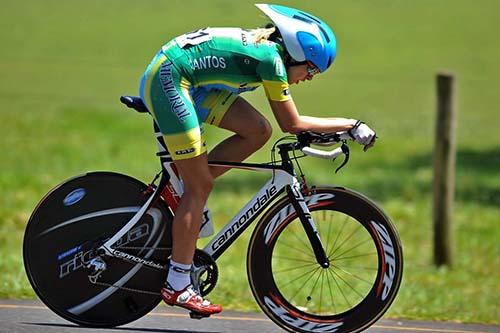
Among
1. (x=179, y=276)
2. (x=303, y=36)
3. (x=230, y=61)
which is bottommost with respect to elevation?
(x=179, y=276)

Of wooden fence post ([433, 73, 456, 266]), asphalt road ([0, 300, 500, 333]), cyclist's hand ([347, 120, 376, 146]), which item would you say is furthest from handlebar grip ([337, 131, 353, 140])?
wooden fence post ([433, 73, 456, 266])

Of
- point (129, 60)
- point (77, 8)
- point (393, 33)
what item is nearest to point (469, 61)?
point (393, 33)

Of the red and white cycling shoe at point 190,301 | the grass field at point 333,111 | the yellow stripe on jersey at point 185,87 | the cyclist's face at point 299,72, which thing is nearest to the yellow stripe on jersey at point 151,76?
the yellow stripe on jersey at point 185,87

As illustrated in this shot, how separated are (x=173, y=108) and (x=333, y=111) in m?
15.5

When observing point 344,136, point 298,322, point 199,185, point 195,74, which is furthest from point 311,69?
point 298,322

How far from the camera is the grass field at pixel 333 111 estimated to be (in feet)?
42.0

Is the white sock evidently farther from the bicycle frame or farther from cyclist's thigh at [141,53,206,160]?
cyclist's thigh at [141,53,206,160]

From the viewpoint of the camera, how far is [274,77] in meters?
6.71

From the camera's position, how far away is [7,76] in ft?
78.9

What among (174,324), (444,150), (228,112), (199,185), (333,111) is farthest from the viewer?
(333,111)

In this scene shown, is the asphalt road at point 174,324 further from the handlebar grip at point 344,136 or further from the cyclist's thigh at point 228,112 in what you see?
the handlebar grip at point 344,136

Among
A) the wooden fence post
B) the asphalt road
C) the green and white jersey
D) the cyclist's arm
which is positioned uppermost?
the green and white jersey

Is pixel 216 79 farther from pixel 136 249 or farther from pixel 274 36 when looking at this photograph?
pixel 136 249

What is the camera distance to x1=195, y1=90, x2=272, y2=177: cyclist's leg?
23.3 ft
